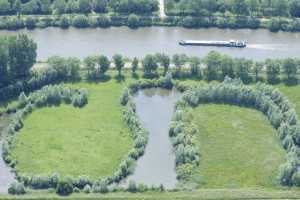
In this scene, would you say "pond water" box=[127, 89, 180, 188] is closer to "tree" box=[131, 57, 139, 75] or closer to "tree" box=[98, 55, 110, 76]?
"tree" box=[131, 57, 139, 75]

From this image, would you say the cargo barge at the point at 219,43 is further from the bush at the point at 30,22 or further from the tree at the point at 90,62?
the bush at the point at 30,22

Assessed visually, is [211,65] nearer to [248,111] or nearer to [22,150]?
[248,111]

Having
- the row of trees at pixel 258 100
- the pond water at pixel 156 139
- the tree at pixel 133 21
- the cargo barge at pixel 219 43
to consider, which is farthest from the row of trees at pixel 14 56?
the cargo barge at pixel 219 43

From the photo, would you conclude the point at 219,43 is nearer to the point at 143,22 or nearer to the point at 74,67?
the point at 143,22

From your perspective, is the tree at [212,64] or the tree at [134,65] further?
the tree at [134,65]

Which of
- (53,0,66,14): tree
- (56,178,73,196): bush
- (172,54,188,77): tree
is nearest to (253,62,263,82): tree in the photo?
(172,54,188,77): tree

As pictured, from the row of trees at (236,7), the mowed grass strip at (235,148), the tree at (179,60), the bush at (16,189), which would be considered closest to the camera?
the bush at (16,189)
